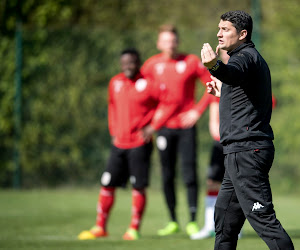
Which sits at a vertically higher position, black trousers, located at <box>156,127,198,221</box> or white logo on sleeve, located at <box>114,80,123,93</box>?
white logo on sleeve, located at <box>114,80,123,93</box>

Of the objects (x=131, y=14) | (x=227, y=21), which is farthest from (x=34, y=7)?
(x=227, y=21)

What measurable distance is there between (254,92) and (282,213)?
523 centimetres

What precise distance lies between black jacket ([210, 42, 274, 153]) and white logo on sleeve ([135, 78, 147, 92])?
2950mm

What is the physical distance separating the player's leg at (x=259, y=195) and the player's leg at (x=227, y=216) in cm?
17

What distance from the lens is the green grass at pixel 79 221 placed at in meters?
6.50

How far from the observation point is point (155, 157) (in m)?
11.9

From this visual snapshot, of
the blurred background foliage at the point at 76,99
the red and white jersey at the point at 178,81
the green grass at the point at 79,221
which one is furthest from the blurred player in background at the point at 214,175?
the blurred background foliage at the point at 76,99

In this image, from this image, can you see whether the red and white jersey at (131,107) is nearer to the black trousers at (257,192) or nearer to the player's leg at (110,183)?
the player's leg at (110,183)

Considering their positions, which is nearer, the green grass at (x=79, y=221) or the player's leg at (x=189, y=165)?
the green grass at (x=79, y=221)

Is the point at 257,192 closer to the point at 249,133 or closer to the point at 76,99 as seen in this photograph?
the point at 249,133

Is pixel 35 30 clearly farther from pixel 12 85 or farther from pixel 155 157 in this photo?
pixel 155 157

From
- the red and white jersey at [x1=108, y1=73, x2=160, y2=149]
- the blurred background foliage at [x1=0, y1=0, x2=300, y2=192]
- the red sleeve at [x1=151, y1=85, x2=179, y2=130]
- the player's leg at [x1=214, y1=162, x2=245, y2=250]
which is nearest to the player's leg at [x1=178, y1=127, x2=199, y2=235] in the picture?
the red sleeve at [x1=151, y1=85, x2=179, y2=130]

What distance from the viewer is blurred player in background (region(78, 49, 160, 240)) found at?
7.10 m

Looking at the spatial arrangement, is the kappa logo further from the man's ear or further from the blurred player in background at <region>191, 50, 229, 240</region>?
the blurred player in background at <region>191, 50, 229, 240</region>
